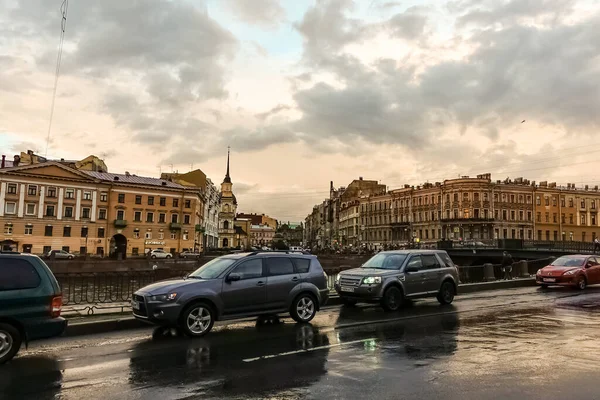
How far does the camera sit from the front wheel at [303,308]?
1223 cm

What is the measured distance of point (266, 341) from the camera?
997 cm

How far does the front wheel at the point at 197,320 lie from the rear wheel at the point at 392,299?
614cm

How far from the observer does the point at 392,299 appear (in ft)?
49.0

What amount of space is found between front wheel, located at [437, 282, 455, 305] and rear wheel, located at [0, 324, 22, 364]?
12836 millimetres

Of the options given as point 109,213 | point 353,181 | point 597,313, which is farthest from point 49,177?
point 353,181

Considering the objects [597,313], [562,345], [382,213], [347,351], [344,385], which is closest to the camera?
[344,385]

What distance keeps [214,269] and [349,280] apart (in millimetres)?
5276

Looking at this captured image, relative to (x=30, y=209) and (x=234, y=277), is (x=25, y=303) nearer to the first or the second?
(x=234, y=277)

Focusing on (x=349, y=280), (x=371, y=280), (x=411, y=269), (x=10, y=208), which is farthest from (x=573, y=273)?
(x=10, y=208)

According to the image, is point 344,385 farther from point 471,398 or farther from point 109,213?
point 109,213

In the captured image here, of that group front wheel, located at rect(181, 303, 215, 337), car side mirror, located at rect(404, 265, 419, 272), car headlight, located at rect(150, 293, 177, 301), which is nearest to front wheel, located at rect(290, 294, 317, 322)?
front wheel, located at rect(181, 303, 215, 337)

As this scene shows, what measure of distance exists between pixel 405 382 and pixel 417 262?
31.6ft

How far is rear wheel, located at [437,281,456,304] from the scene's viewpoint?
16.6m

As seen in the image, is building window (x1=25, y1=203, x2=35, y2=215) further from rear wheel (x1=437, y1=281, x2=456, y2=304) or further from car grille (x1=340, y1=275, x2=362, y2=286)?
rear wheel (x1=437, y1=281, x2=456, y2=304)
